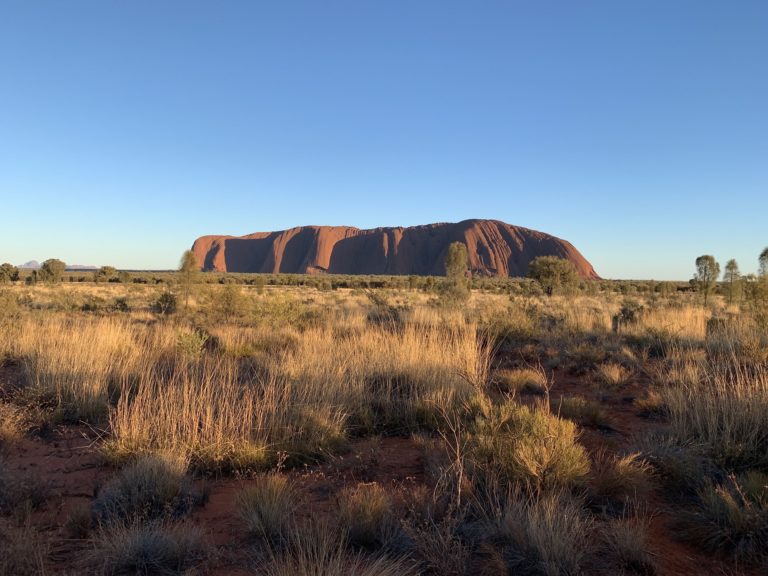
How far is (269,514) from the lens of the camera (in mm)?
2789

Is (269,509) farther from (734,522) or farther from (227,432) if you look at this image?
(734,522)

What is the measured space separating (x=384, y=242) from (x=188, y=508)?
12927 centimetres

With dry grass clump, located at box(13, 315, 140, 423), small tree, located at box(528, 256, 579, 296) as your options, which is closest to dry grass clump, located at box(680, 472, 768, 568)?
dry grass clump, located at box(13, 315, 140, 423)

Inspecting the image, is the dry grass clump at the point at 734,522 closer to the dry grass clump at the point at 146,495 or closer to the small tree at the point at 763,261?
the dry grass clump at the point at 146,495

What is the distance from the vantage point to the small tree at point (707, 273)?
851 inches

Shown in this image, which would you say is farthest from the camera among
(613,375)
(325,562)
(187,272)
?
(187,272)

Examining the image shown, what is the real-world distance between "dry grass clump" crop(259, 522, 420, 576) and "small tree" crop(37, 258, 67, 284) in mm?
45023

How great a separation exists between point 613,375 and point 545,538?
17.4ft

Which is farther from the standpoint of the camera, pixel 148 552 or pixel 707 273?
pixel 707 273

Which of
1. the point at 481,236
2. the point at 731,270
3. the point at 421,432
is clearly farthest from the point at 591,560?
the point at 481,236

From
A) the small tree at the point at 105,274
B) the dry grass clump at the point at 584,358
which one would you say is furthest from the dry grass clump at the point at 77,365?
the small tree at the point at 105,274


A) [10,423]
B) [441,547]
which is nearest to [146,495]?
[441,547]

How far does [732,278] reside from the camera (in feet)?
67.5

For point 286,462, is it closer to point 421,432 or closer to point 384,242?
point 421,432
